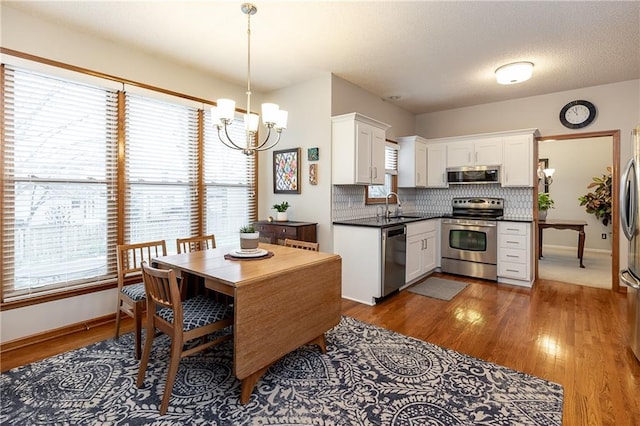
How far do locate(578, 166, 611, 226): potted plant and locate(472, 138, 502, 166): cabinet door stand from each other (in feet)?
11.1

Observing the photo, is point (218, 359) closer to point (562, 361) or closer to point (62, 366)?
point (62, 366)

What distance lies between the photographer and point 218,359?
2.40 m

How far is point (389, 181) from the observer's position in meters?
5.17

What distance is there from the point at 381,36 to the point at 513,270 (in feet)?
11.5

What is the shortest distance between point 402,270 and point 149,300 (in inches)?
113

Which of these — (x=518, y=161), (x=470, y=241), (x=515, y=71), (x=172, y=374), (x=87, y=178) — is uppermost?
(x=515, y=71)

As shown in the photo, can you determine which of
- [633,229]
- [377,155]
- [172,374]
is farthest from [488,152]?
[172,374]

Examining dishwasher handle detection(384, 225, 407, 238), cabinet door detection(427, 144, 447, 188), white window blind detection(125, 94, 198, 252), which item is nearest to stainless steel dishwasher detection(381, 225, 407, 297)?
dishwasher handle detection(384, 225, 407, 238)

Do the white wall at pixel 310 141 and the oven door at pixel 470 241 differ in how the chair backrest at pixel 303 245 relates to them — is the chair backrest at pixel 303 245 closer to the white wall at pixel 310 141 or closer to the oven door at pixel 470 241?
the white wall at pixel 310 141

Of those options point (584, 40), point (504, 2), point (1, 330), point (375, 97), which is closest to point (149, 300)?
point (1, 330)

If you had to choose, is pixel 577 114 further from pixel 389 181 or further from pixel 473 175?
pixel 389 181

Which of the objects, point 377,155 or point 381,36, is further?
point 377,155

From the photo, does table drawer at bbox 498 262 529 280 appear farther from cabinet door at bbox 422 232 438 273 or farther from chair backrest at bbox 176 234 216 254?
chair backrest at bbox 176 234 216 254

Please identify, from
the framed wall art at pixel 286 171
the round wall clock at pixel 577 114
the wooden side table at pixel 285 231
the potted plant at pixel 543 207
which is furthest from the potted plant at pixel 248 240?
the potted plant at pixel 543 207
